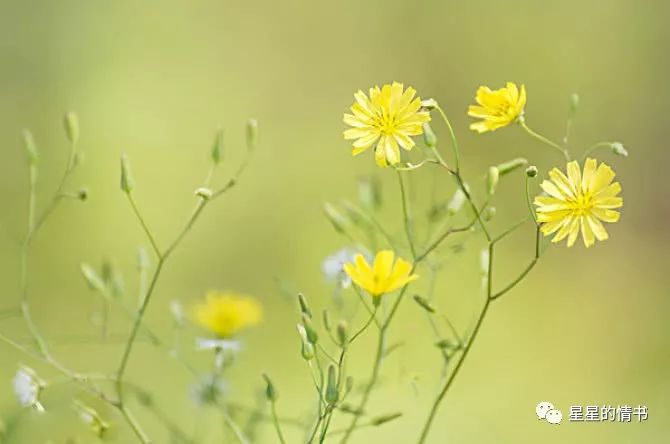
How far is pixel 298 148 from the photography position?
1.61m

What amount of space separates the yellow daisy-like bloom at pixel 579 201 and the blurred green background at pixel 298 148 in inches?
30.5

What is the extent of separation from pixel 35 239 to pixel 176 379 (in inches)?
16.0

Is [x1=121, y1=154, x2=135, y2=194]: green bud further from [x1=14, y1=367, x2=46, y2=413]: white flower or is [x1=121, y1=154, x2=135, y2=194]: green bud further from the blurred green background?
the blurred green background

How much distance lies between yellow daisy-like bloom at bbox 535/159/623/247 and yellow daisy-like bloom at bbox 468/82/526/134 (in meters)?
0.05

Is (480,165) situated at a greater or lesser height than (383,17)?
lesser

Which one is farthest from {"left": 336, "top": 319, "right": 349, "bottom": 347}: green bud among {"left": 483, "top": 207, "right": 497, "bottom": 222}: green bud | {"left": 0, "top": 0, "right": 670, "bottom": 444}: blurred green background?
{"left": 0, "top": 0, "right": 670, "bottom": 444}: blurred green background

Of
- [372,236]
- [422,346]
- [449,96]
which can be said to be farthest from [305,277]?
[372,236]

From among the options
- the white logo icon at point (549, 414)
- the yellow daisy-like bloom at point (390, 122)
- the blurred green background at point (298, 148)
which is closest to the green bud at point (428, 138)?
the yellow daisy-like bloom at point (390, 122)

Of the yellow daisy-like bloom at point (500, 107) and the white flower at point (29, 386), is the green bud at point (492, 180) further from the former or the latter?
the white flower at point (29, 386)

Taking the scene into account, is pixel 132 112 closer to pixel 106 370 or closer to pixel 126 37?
Answer: pixel 126 37

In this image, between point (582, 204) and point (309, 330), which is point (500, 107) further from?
point (309, 330)

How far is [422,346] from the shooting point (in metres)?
1.25

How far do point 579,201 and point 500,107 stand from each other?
0.08 meters

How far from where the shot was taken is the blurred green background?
137 centimetres
